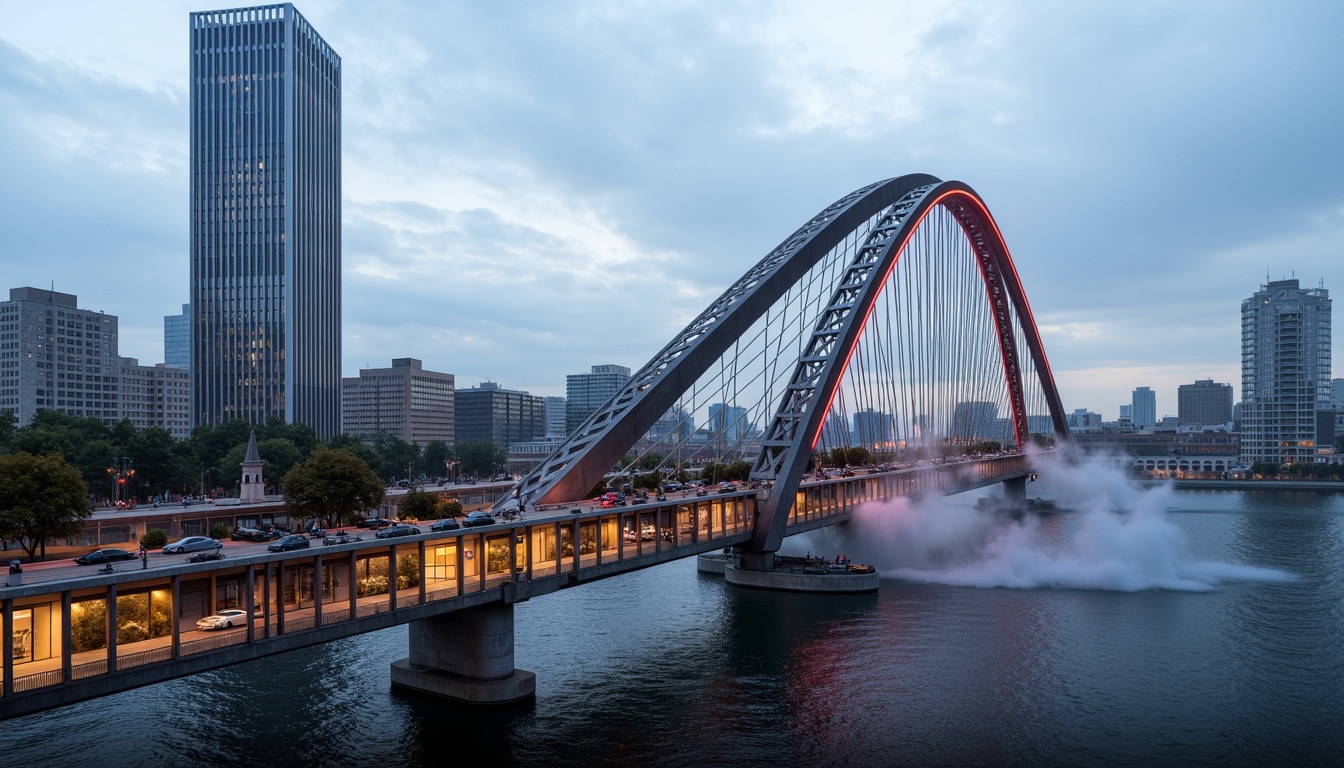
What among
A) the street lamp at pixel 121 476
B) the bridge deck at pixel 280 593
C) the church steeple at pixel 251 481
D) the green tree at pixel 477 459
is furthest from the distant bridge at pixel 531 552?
the green tree at pixel 477 459

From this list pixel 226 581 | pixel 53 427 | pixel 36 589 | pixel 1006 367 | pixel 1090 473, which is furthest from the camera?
pixel 1090 473

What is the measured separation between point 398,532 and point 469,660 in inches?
252

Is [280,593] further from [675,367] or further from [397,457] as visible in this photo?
[397,457]

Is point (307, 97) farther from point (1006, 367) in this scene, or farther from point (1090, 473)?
point (1090, 473)

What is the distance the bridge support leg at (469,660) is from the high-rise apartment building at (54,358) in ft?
534

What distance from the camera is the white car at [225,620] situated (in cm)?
2538

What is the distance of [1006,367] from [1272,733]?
101545 millimetres

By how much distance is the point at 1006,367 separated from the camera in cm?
12850

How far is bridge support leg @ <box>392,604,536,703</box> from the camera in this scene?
34094 mm

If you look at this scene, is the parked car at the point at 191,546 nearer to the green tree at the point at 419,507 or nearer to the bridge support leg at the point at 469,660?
the bridge support leg at the point at 469,660

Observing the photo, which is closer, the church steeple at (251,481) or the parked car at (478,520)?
the parked car at (478,520)

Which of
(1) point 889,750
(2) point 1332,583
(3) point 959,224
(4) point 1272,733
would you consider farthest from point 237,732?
(3) point 959,224

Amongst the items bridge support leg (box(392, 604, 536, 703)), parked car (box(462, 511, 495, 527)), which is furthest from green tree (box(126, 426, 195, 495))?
parked car (box(462, 511, 495, 527))

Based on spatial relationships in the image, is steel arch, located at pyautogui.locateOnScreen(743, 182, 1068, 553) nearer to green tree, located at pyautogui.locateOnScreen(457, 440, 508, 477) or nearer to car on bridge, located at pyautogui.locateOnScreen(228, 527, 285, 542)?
car on bridge, located at pyautogui.locateOnScreen(228, 527, 285, 542)
